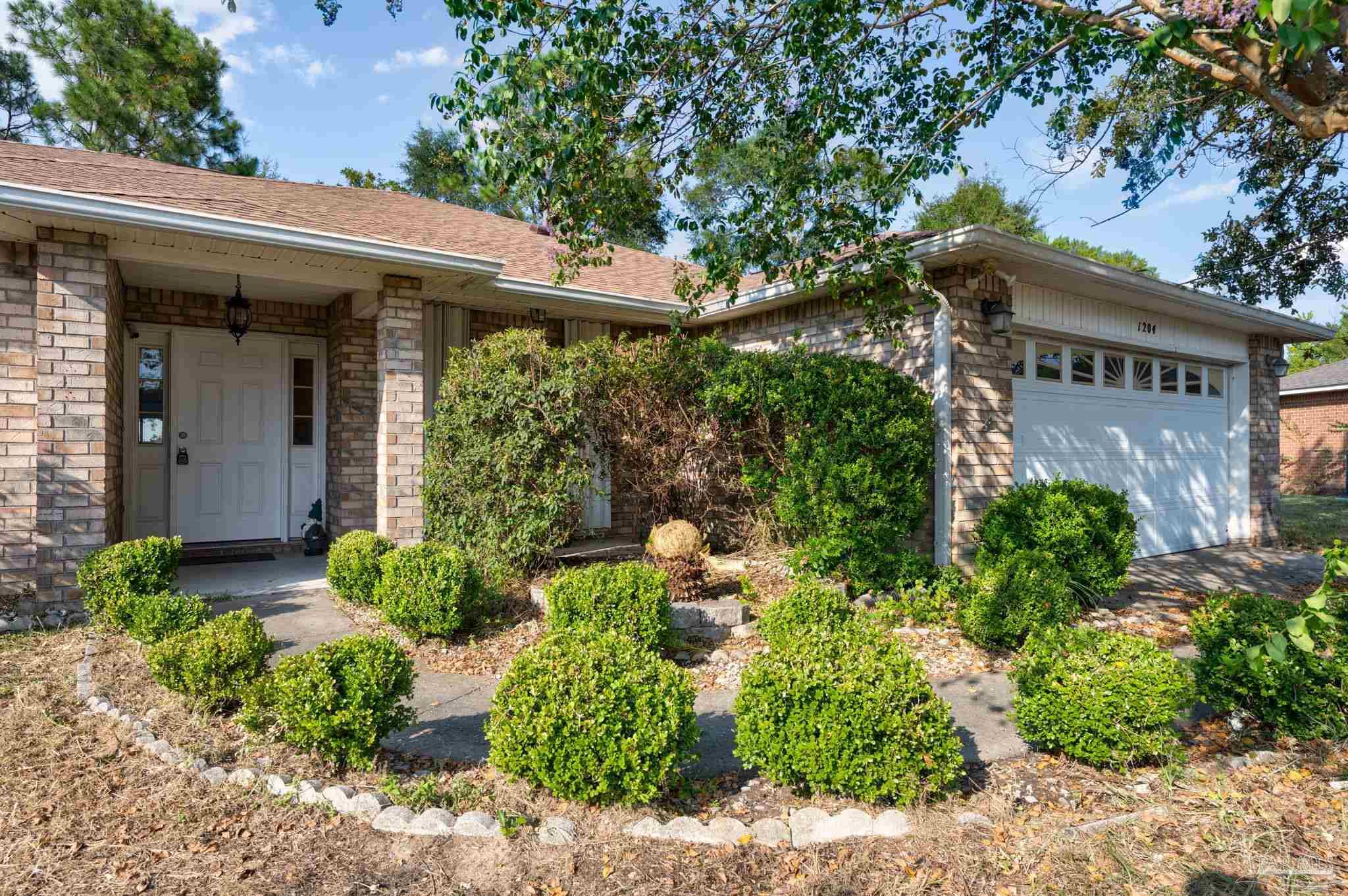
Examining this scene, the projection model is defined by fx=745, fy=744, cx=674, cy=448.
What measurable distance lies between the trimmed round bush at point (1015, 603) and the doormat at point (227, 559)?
674 centimetres

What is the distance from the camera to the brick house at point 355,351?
5.30m

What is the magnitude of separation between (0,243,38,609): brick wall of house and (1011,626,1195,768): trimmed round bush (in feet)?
21.0

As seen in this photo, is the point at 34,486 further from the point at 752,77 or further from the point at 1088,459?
the point at 1088,459

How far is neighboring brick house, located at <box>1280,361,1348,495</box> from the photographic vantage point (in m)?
18.8

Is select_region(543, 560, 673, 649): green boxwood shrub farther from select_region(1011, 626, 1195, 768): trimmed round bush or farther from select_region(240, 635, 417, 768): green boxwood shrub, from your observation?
select_region(1011, 626, 1195, 768): trimmed round bush

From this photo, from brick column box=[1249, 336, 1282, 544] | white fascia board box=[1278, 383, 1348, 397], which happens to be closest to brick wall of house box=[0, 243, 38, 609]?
brick column box=[1249, 336, 1282, 544]

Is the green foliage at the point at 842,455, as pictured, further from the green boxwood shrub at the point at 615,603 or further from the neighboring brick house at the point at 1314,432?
the neighboring brick house at the point at 1314,432

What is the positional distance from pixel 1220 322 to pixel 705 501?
7229 millimetres

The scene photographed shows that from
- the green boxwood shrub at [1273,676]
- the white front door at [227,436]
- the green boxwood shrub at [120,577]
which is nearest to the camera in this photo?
the green boxwood shrub at [1273,676]

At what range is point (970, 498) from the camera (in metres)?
6.46

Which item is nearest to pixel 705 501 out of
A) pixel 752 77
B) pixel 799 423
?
pixel 799 423

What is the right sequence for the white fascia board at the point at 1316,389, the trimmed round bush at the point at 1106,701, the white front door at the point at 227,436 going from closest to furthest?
the trimmed round bush at the point at 1106,701
the white front door at the point at 227,436
the white fascia board at the point at 1316,389

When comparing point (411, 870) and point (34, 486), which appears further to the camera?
point (34, 486)

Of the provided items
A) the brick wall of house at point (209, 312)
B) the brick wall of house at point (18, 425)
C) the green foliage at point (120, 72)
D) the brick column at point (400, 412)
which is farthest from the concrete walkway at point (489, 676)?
the green foliage at point (120, 72)
